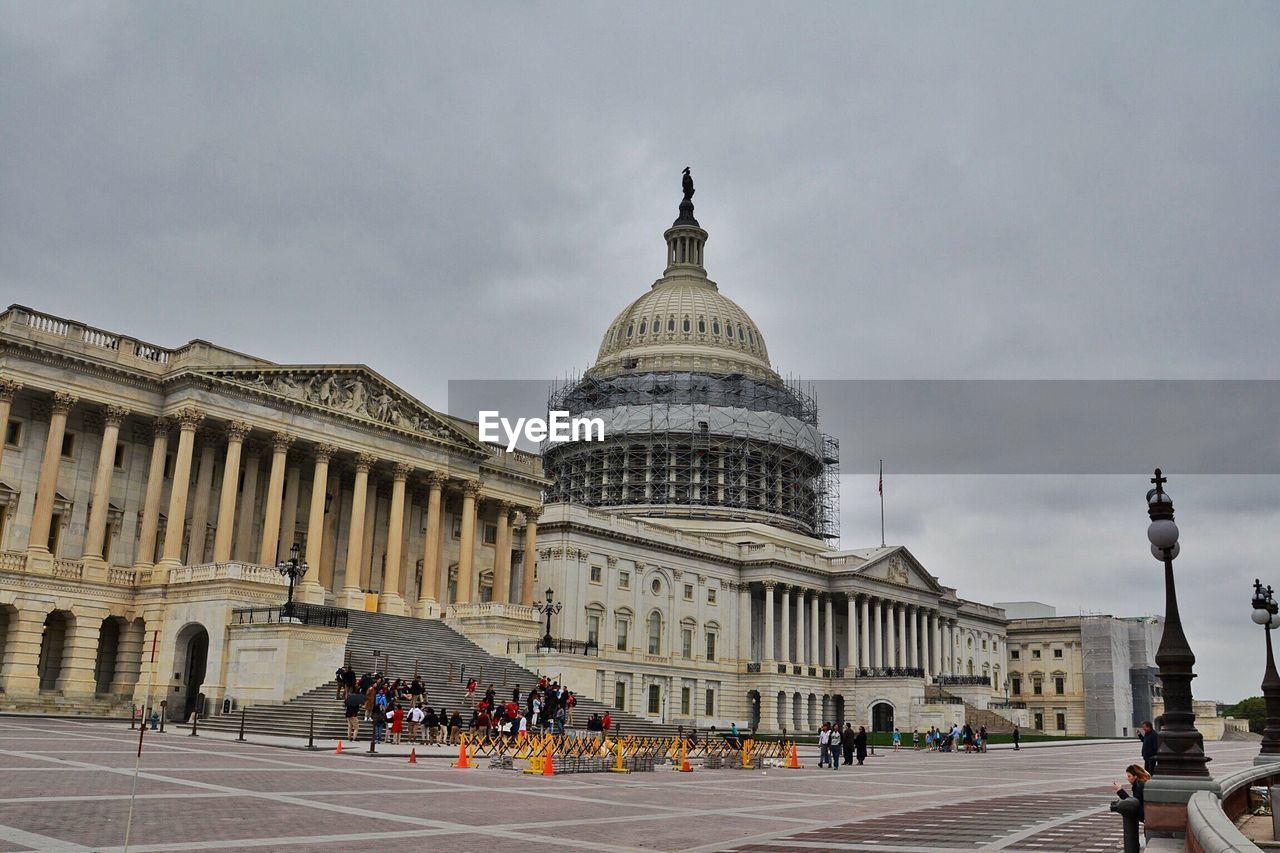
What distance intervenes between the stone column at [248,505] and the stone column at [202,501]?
169 centimetres

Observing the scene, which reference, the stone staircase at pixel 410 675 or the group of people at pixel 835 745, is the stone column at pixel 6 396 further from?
the group of people at pixel 835 745

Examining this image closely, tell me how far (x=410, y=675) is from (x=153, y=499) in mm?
15593

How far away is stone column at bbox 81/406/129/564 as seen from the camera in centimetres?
5259

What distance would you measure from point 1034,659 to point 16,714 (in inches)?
5073

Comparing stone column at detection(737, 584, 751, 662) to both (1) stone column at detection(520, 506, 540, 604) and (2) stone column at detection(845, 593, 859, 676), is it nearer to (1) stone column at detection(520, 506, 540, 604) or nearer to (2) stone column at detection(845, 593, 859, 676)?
(2) stone column at detection(845, 593, 859, 676)

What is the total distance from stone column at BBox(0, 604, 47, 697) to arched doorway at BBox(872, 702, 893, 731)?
2798 inches

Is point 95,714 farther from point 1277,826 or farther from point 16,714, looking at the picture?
point 1277,826

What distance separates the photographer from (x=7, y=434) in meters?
52.3

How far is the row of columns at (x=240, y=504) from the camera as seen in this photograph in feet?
172

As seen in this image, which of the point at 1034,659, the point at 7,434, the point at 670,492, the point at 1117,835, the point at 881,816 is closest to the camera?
the point at 1117,835

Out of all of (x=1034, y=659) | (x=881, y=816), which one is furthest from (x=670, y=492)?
(x=881, y=816)

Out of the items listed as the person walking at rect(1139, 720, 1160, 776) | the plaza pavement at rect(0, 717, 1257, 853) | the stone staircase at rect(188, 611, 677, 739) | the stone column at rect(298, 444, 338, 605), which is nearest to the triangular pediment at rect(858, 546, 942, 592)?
the stone staircase at rect(188, 611, 677, 739)

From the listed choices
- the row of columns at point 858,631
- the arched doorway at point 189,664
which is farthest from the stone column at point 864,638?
the arched doorway at point 189,664

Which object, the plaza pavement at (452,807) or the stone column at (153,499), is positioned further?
the stone column at (153,499)
